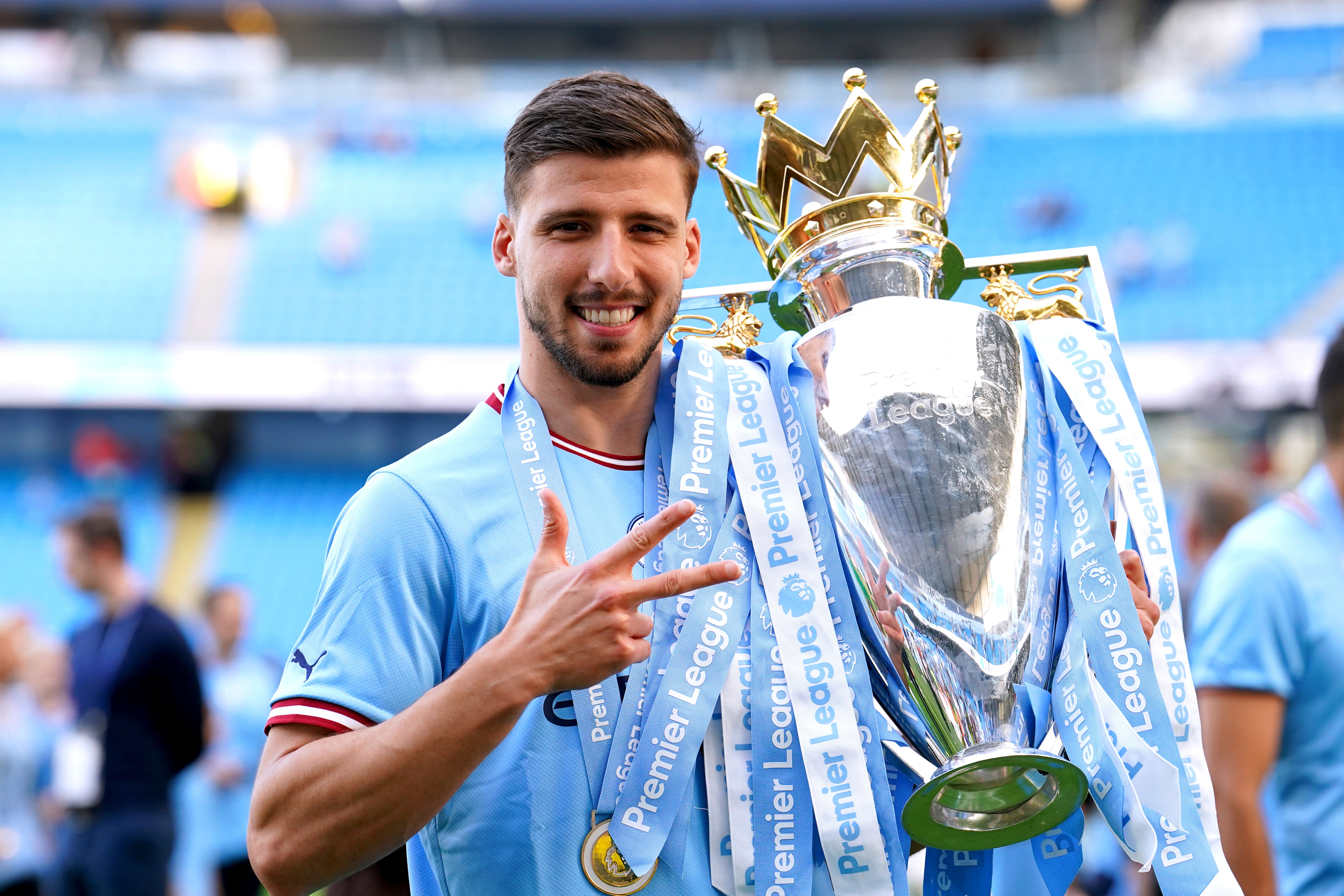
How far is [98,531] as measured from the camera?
13.7 feet

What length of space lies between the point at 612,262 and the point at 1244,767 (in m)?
1.41

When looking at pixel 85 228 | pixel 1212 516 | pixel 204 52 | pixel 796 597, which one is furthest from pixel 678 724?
pixel 204 52

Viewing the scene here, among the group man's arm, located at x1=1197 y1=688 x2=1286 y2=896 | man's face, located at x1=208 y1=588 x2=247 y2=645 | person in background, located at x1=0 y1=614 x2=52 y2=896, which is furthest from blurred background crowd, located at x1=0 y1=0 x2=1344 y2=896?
man's arm, located at x1=1197 y1=688 x2=1286 y2=896

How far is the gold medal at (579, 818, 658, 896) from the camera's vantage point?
1.34 meters

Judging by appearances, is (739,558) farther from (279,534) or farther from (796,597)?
(279,534)

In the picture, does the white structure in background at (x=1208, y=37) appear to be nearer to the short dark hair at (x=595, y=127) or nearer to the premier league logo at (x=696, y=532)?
the short dark hair at (x=595, y=127)

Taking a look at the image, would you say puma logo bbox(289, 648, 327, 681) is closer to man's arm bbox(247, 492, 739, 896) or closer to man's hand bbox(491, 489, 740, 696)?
man's arm bbox(247, 492, 739, 896)

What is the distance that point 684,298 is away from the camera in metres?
1.72

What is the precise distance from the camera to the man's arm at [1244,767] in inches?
81.4

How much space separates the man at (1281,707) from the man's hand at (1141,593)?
706 mm

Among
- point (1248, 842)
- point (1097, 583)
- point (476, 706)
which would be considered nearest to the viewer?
point (476, 706)

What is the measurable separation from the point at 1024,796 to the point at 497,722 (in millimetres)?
567

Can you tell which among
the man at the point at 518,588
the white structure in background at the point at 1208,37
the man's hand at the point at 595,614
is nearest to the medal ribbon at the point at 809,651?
the man at the point at 518,588

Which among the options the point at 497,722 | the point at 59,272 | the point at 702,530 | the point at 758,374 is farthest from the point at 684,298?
the point at 59,272
